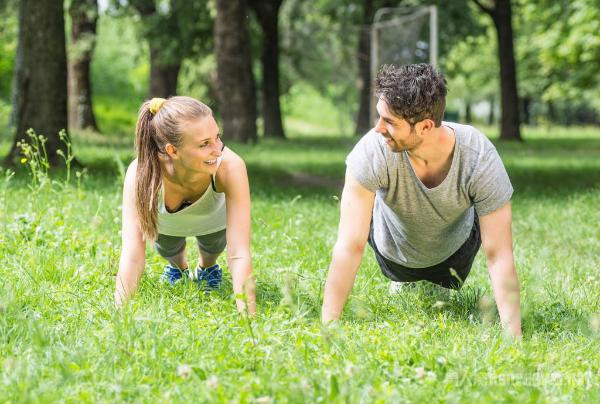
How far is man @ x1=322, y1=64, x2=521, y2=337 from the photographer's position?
359 centimetres

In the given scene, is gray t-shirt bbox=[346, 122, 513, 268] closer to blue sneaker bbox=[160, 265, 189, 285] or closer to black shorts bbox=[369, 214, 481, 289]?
black shorts bbox=[369, 214, 481, 289]

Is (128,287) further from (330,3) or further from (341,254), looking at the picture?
(330,3)

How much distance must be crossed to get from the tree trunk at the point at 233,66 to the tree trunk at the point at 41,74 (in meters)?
7.00

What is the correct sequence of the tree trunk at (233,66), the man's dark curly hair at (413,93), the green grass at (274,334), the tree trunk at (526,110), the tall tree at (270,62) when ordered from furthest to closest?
the tree trunk at (526,110), the tall tree at (270,62), the tree trunk at (233,66), the man's dark curly hair at (413,93), the green grass at (274,334)

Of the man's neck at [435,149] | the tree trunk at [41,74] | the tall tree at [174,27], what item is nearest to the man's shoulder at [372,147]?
the man's neck at [435,149]

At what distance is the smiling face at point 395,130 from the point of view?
11.8 feet

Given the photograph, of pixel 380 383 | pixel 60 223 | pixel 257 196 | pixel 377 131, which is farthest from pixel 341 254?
pixel 257 196

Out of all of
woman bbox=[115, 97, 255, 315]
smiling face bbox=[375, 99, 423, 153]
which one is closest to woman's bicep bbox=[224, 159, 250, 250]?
woman bbox=[115, 97, 255, 315]

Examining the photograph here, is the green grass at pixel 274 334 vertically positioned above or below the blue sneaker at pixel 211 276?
above

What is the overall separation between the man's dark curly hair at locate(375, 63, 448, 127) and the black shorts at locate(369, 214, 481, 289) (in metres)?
0.98

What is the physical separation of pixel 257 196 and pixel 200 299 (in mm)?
4751

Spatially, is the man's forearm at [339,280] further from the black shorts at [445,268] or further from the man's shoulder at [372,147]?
the black shorts at [445,268]

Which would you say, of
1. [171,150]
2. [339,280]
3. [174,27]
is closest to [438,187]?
[339,280]

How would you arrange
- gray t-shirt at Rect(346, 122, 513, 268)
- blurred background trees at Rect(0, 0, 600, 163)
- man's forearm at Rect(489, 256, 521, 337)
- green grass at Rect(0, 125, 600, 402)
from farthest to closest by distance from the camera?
blurred background trees at Rect(0, 0, 600, 163) < gray t-shirt at Rect(346, 122, 513, 268) < man's forearm at Rect(489, 256, 521, 337) < green grass at Rect(0, 125, 600, 402)
